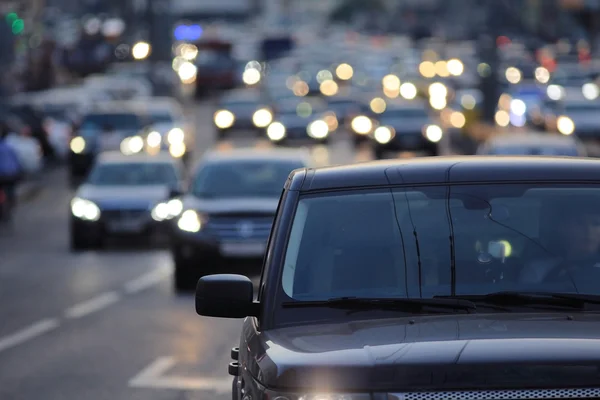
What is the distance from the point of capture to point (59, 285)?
22.9m

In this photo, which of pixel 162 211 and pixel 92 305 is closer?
pixel 92 305

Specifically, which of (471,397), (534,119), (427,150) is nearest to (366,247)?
(471,397)

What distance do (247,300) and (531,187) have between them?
118cm

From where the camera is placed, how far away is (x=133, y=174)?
1183 inches

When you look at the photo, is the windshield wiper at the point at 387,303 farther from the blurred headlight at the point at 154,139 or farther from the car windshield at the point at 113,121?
the car windshield at the point at 113,121

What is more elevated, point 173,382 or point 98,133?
point 98,133

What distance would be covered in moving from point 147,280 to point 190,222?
211 centimetres

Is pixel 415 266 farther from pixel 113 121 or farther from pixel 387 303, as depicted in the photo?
pixel 113 121

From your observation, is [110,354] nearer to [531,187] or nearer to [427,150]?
[531,187]

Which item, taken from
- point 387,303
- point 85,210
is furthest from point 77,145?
point 387,303

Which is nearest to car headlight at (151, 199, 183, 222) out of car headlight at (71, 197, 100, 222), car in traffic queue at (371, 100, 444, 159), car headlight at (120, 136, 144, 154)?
car headlight at (71, 197, 100, 222)

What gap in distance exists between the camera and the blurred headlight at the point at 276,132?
55.1 m

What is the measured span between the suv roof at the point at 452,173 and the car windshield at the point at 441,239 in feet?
0.13

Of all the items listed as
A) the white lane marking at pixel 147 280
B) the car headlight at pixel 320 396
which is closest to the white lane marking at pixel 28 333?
the white lane marking at pixel 147 280
